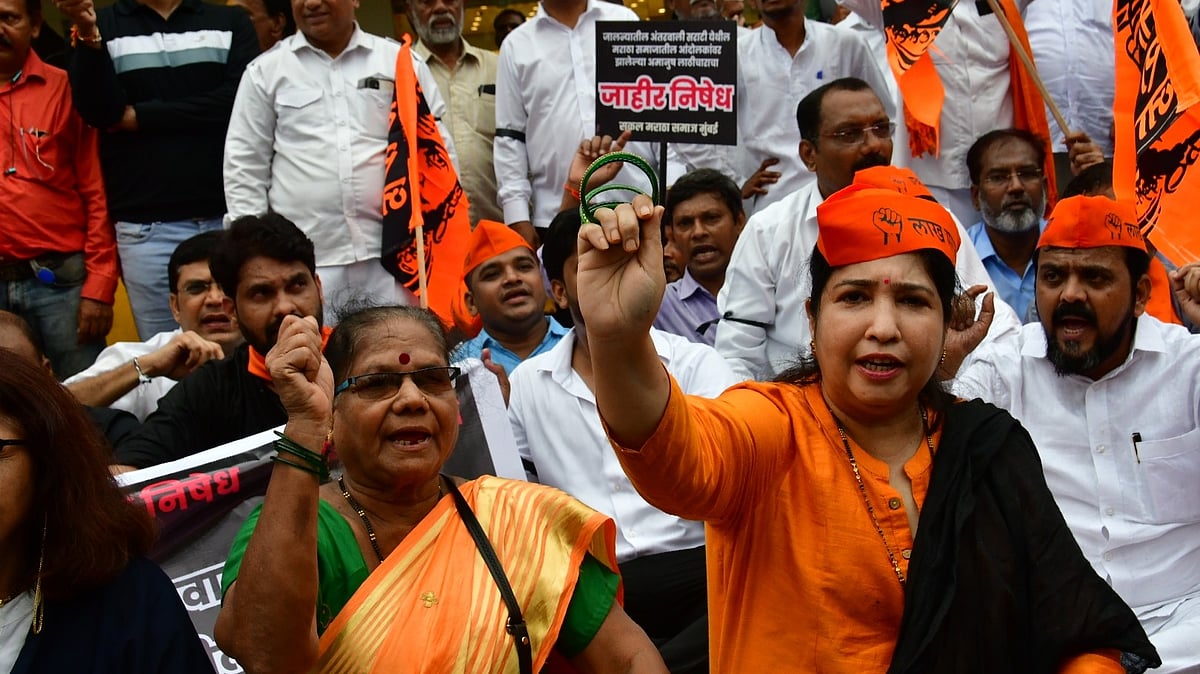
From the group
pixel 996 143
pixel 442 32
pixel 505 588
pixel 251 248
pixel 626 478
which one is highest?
pixel 442 32

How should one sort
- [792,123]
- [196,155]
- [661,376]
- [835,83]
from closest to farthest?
[661,376], [835,83], [196,155], [792,123]

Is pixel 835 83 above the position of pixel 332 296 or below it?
above

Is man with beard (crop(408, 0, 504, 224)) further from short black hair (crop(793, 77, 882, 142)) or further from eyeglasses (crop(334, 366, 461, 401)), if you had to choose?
eyeglasses (crop(334, 366, 461, 401))

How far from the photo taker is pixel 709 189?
20.7 feet

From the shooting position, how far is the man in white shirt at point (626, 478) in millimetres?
4070

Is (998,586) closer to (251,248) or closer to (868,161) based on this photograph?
(251,248)

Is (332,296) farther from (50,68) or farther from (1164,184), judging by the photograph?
(1164,184)

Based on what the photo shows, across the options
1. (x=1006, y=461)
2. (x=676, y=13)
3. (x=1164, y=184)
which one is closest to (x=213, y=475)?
(x=1006, y=461)

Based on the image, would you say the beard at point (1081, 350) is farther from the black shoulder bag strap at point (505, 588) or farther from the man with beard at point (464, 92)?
the man with beard at point (464, 92)

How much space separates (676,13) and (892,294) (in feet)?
20.4

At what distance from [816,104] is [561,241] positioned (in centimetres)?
139

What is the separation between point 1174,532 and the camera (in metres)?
3.94

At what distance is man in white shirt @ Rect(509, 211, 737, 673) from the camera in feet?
13.4

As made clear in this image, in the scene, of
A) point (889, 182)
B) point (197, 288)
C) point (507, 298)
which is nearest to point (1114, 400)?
point (889, 182)
